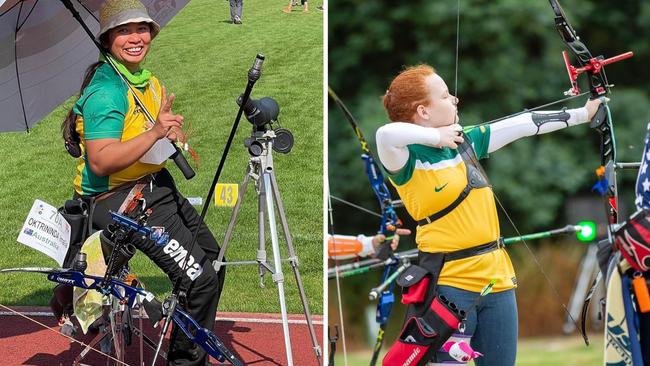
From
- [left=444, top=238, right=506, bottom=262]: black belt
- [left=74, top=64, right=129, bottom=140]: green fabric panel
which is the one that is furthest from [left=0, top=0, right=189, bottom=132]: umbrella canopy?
[left=444, top=238, right=506, bottom=262]: black belt

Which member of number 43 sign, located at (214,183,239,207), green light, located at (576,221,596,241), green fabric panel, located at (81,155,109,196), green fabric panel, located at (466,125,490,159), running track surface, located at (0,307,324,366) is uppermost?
green fabric panel, located at (466,125,490,159)

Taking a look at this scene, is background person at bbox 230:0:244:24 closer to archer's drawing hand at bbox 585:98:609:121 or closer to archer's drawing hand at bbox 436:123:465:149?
archer's drawing hand at bbox 436:123:465:149

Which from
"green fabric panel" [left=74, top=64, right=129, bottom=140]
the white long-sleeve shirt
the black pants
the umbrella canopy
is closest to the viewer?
the white long-sleeve shirt

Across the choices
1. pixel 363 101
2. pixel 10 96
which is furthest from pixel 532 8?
pixel 10 96

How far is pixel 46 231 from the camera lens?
400 cm

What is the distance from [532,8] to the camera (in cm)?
759

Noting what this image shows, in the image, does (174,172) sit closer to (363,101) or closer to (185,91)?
(185,91)

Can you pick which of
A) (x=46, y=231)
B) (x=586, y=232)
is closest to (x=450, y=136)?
(x=586, y=232)

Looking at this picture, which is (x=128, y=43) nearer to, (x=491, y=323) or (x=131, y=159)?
(x=131, y=159)

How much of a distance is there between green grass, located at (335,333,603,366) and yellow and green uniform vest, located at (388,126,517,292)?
331 centimetres

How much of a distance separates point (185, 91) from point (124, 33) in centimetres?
238

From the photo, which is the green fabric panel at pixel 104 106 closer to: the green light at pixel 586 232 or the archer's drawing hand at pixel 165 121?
the archer's drawing hand at pixel 165 121

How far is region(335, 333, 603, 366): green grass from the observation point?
6.62m

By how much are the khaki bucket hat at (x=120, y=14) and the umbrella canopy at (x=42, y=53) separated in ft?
2.36
